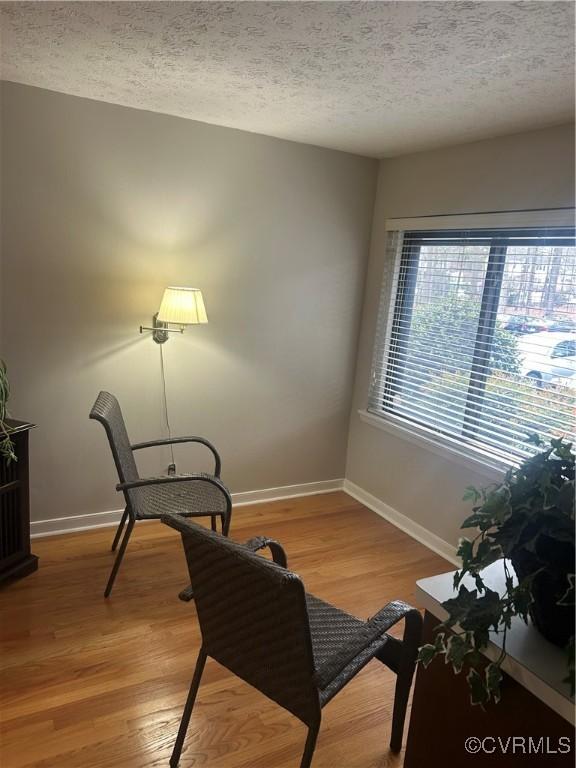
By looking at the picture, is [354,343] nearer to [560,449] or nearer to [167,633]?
[167,633]

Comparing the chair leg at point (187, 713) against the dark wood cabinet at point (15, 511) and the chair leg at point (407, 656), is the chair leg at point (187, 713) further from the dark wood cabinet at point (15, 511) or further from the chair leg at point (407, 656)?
the dark wood cabinet at point (15, 511)

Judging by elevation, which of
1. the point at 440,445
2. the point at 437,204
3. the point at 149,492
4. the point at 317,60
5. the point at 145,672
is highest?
the point at 317,60

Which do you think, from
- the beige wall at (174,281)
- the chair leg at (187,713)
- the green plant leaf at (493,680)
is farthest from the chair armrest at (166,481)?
the green plant leaf at (493,680)

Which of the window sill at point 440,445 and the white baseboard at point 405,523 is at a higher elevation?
the window sill at point 440,445

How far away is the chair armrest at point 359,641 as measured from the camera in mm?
1468

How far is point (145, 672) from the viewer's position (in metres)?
2.11

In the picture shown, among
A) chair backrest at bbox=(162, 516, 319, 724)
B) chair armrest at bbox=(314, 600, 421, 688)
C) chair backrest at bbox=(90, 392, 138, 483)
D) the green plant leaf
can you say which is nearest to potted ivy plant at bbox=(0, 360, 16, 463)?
chair backrest at bbox=(90, 392, 138, 483)

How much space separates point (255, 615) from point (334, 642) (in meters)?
0.36

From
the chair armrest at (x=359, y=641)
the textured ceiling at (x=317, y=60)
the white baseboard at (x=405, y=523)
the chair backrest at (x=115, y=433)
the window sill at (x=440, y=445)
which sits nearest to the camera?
the chair armrest at (x=359, y=641)

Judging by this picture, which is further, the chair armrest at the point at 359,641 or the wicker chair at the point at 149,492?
the wicker chair at the point at 149,492

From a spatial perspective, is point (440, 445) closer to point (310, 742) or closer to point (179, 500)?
point (179, 500)

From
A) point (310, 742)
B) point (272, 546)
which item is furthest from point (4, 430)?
point (310, 742)

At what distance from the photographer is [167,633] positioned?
2338mm

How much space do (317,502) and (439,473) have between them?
0.95m
